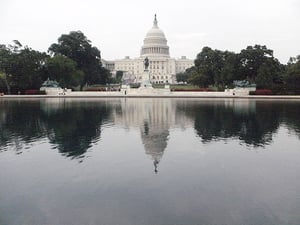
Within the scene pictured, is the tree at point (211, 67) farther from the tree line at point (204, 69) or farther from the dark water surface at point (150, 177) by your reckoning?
the dark water surface at point (150, 177)

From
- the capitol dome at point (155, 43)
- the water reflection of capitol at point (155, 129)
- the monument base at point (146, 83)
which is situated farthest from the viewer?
the capitol dome at point (155, 43)

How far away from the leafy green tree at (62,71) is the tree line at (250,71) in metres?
23.7

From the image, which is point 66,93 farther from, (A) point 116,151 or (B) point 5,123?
(A) point 116,151

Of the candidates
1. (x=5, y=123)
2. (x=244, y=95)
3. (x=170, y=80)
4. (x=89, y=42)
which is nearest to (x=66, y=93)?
(x=89, y=42)

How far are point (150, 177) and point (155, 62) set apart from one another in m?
142

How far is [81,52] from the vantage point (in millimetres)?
74500

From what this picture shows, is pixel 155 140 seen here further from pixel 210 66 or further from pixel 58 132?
pixel 210 66

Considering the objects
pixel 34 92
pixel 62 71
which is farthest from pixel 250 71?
pixel 34 92

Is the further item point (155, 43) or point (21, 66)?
point (155, 43)

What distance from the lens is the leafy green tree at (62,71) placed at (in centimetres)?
6288

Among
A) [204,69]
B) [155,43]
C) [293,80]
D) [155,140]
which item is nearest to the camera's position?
[155,140]

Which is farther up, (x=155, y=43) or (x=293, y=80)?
(x=155, y=43)

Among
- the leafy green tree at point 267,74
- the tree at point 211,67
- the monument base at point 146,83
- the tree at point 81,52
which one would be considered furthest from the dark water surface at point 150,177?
the tree at point 81,52

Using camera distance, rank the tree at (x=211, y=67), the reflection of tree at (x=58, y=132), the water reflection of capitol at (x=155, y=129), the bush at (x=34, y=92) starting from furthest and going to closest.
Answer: the tree at (x=211, y=67), the bush at (x=34, y=92), the reflection of tree at (x=58, y=132), the water reflection of capitol at (x=155, y=129)
